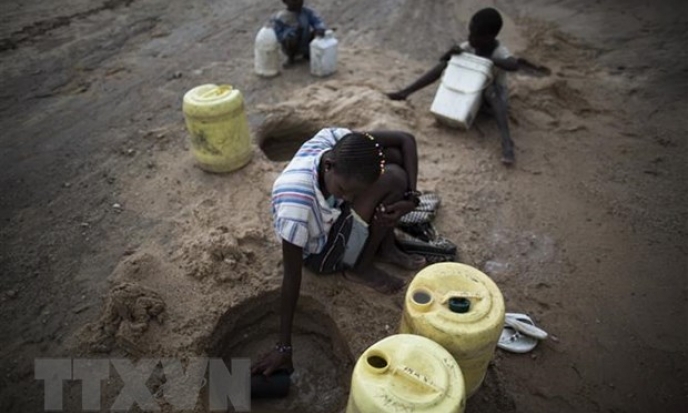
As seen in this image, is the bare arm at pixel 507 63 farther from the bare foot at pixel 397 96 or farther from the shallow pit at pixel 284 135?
the shallow pit at pixel 284 135

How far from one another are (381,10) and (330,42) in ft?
8.01

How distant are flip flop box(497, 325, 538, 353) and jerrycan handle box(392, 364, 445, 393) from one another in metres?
1.00

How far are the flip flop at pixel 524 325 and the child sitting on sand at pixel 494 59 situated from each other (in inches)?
64.9

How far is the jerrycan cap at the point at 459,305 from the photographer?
177 cm

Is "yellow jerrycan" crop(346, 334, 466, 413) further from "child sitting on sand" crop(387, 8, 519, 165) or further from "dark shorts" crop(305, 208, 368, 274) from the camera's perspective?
"child sitting on sand" crop(387, 8, 519, 165)

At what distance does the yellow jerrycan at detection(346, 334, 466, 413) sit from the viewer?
1407mm

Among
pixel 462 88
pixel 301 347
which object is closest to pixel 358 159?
pixel 301 347

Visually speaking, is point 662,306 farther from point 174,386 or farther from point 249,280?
point 174,386

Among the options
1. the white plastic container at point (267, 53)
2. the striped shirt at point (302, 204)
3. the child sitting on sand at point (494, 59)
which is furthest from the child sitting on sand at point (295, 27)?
the striped shirt at point (302, 204)

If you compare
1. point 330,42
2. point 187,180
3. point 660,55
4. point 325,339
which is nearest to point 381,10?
point 330,42

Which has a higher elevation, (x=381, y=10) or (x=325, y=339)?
(x=381, y=10)

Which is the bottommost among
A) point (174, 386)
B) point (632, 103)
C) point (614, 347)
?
point (174, 386)

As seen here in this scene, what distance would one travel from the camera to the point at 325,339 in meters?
2.61

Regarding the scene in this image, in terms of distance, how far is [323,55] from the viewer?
4.71 m
